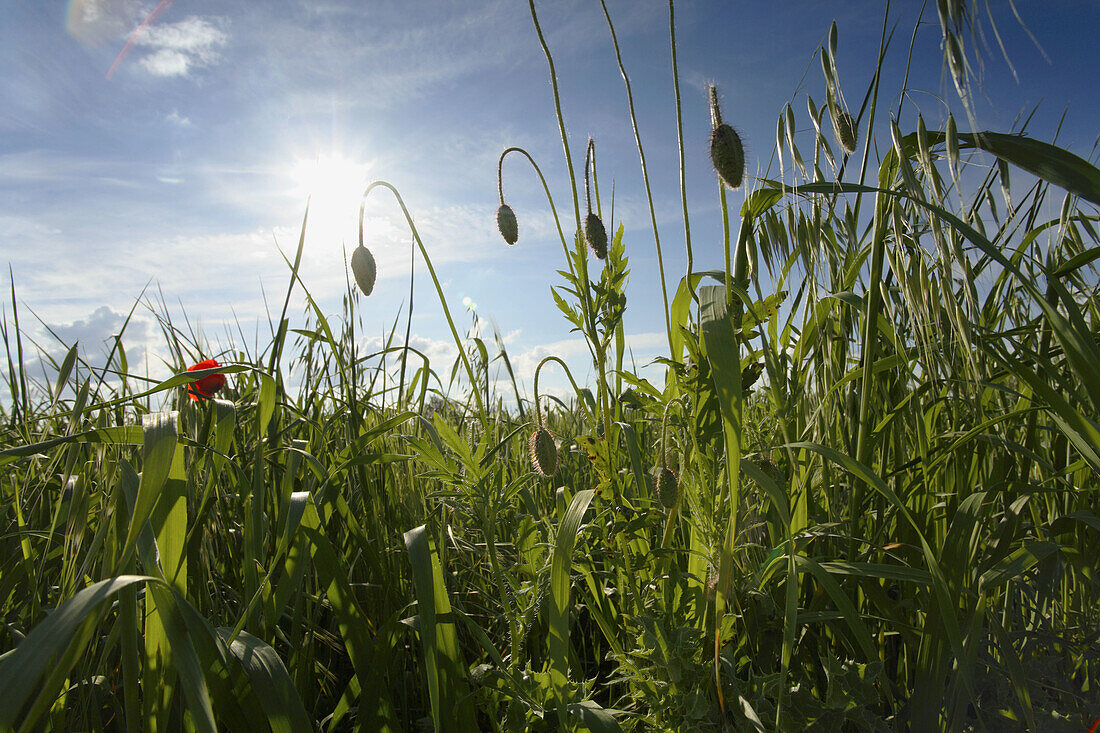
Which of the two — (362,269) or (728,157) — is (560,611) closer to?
(728,157)

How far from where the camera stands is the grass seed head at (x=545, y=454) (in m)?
1.16

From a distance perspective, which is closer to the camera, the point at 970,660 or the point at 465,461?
the point at 970,660

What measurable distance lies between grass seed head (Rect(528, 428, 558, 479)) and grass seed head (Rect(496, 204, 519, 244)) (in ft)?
1.86

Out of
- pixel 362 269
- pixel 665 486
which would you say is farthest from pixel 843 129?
pixel 362 269

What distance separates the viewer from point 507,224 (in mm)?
1505

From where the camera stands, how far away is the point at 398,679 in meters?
1.22

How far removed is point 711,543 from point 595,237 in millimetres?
682

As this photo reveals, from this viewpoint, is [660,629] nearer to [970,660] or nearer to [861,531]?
[970,660]

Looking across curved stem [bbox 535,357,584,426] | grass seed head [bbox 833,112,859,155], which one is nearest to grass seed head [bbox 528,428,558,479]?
curved stem [bbox 535,357,584,426]

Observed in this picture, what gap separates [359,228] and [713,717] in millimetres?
1318

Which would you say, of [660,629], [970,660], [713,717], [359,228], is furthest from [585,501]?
[359,228]

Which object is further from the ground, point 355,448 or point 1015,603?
point 355,448

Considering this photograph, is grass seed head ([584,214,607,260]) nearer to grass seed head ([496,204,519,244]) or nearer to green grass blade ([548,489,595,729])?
grass seed head ([496,204,519,244])

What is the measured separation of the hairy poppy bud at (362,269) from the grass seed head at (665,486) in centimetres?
86
